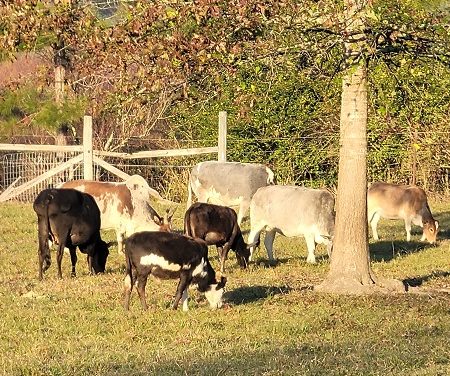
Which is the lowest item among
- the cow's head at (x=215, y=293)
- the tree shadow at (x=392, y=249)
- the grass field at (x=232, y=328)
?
the grass field at (x=232, y=328)

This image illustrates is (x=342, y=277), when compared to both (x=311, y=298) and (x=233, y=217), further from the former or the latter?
(x=233, y=217)

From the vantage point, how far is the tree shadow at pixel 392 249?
1698 cm

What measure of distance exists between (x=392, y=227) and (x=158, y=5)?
1296cm

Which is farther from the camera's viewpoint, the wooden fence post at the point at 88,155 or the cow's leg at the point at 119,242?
the wooden fence post at the point at 88,155

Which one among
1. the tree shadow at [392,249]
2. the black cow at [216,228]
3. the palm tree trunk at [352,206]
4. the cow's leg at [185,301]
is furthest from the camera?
the tree shadow at [392,249]

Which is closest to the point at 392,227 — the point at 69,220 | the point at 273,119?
the point at 273,119

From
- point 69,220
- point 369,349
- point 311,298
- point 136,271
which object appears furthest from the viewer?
point 69,220

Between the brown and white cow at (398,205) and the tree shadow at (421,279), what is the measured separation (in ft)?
15.5

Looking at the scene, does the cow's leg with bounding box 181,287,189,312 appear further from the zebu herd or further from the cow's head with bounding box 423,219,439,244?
the cow's head with bounding box 423,219,439,244

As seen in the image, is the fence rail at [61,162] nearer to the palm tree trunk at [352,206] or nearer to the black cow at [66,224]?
the black cow at [66,224]

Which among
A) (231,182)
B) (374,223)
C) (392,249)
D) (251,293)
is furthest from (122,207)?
(251,293)

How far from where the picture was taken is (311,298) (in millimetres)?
12047

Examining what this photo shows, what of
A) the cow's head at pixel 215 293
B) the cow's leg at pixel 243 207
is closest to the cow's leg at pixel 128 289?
the cow's head at pixel 215 293

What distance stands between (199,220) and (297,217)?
224cm
